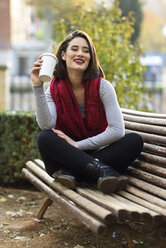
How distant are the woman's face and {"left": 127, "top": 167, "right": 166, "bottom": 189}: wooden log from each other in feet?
2.71

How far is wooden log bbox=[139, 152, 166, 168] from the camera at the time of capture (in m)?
2.80

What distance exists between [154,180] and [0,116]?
8.01ft

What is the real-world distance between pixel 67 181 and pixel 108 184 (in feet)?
1.04

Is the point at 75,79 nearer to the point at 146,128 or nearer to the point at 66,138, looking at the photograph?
the point at 66,138

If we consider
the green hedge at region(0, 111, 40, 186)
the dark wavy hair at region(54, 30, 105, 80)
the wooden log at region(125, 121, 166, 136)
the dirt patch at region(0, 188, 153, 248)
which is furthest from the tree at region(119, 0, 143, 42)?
the dark wavy hair at region(54, 30, 105, 80)

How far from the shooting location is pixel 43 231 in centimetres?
331

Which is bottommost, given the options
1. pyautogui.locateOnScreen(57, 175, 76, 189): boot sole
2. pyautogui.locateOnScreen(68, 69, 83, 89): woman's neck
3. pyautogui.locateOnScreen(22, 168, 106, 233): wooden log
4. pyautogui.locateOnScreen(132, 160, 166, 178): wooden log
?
pyautogui.locateOnScreen(22, 168, 106, 233): wooden log

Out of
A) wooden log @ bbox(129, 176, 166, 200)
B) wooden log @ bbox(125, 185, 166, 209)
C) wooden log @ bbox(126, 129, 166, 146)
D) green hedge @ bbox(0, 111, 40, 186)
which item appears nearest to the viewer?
wooden log @ bbox(125, 185, 166, 209)

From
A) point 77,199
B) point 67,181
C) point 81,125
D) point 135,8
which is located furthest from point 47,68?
point 135,8

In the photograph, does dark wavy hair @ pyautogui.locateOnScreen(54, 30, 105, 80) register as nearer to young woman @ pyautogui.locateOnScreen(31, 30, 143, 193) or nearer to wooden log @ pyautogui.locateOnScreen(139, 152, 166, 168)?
young woman @ pyautogui.locateOnScreen(31, 30, 143, 193)

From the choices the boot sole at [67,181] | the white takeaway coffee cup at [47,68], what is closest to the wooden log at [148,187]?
the boot sole at [67,181]

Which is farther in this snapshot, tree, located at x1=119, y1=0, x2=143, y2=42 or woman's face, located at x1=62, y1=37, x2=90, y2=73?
tree, located at x1=119, y1=0, x2=143, y2=42

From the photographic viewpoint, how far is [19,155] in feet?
15.4

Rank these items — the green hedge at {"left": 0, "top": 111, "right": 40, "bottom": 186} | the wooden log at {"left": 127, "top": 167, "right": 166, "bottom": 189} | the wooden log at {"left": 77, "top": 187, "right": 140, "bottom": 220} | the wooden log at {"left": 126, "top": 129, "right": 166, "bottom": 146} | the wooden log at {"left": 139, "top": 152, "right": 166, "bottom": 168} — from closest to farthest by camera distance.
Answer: the wooden log at {"left": 77, "top": 187, "right": 140, "bottom": 220}
the wooden log at {"left": 127, "top": 167, "right": 166, "bottom": 189}
the wooden log at {"left": 139, "top": 152, "right": 166, "bottom": 168}
the wooden log at {"left": 126, "top": 129, "right": 166, "bottom": 146}
the green hedge at {"left": 0, "top": 111, "right": 40, "bottom": 186}
